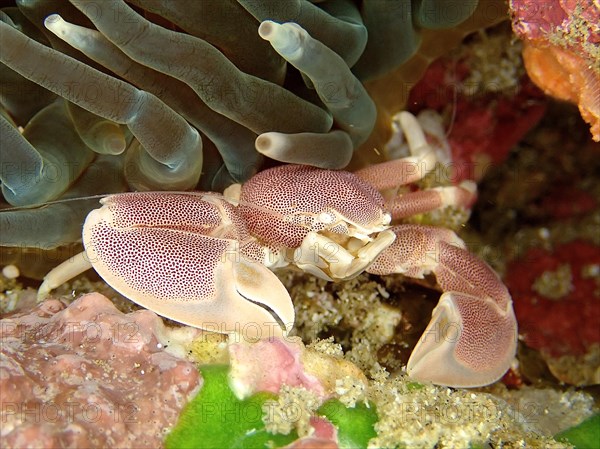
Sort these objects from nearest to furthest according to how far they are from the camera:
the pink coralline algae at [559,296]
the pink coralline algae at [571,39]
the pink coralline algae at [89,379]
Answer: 1. the pink coralline algae at [89,379]
2. the pink coralline algae at [571,39]
3. the pink coralline algae at [559,296]

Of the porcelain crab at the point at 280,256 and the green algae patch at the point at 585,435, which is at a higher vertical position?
the porcelain crab at the point at 280,256

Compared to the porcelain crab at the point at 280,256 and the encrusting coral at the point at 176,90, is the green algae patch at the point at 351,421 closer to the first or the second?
the porcelain crab at the point at 280,256

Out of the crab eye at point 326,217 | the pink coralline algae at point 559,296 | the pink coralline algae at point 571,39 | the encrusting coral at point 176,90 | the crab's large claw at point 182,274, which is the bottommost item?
the pink coralline algae at point 559,296

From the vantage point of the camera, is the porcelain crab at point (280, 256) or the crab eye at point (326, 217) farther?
the crab eye at point (326, 217)

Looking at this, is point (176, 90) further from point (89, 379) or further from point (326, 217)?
point (89, 379)

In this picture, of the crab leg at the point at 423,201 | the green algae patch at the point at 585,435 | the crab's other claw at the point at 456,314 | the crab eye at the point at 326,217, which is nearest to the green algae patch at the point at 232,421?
the crab's other claw at the point at 456,314

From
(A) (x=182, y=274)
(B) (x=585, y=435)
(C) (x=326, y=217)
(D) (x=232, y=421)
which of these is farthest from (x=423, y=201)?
(D) (x=232, y=421)

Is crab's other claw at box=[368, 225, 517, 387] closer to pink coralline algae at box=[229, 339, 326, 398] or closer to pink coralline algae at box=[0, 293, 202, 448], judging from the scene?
pink coralline algae at box=[229, 339, 326, 398]

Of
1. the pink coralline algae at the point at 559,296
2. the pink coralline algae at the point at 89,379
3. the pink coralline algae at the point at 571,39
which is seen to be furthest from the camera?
the pink coralline algae at the point at 559,296
